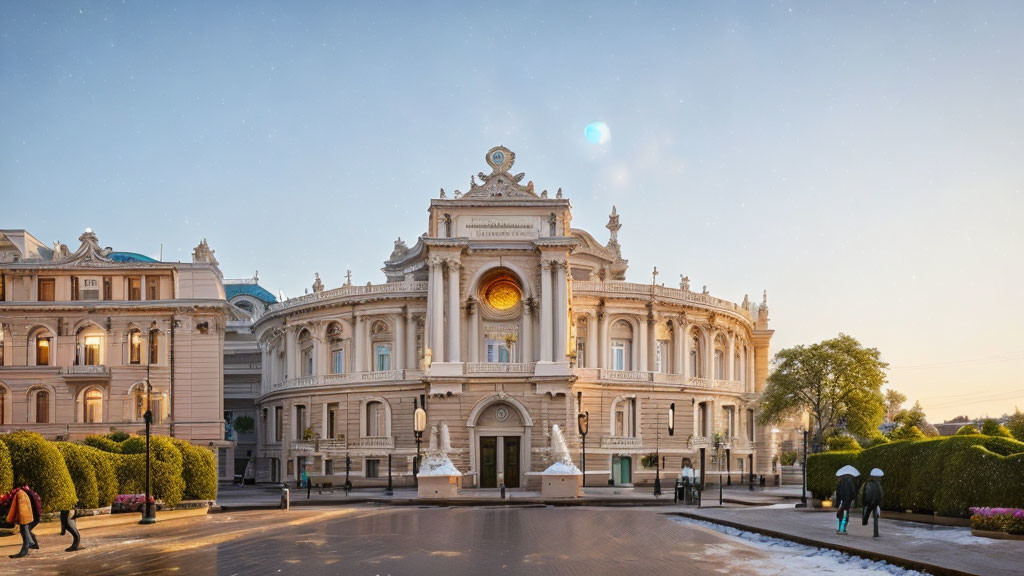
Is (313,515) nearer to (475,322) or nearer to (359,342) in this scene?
(475,322)

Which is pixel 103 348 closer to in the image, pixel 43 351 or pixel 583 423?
pixel 43 351

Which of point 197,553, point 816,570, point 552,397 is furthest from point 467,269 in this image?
point 816,570

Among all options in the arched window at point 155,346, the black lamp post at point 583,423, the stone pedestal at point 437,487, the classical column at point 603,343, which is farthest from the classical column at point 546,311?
the arched window at point 155,346

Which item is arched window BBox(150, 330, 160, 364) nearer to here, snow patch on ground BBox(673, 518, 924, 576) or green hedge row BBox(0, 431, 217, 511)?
green hedge row BBox(0, 431, 217, 511)

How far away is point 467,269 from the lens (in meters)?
64.8

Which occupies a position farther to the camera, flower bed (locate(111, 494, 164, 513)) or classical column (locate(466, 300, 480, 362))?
classical column (locate(466, 300, 480, 362))

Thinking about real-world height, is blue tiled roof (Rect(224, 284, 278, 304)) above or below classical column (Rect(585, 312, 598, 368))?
above

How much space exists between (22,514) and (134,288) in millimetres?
39230

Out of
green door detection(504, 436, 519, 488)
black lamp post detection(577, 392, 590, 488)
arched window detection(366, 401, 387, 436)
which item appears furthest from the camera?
arched window detection(366, 401, 387, 436)

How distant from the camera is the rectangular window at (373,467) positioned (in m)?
69.7

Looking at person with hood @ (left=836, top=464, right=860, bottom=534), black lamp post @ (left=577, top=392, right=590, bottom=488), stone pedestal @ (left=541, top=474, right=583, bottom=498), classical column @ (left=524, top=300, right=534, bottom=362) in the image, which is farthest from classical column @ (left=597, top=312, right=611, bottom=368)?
person with hood @ (left=836, top=464, right=860, bottom=534)

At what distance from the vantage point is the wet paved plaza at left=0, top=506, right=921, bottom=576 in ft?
76.4

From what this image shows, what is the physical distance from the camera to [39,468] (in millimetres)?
32781

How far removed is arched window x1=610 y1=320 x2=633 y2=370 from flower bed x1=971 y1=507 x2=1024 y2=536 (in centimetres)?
4618
